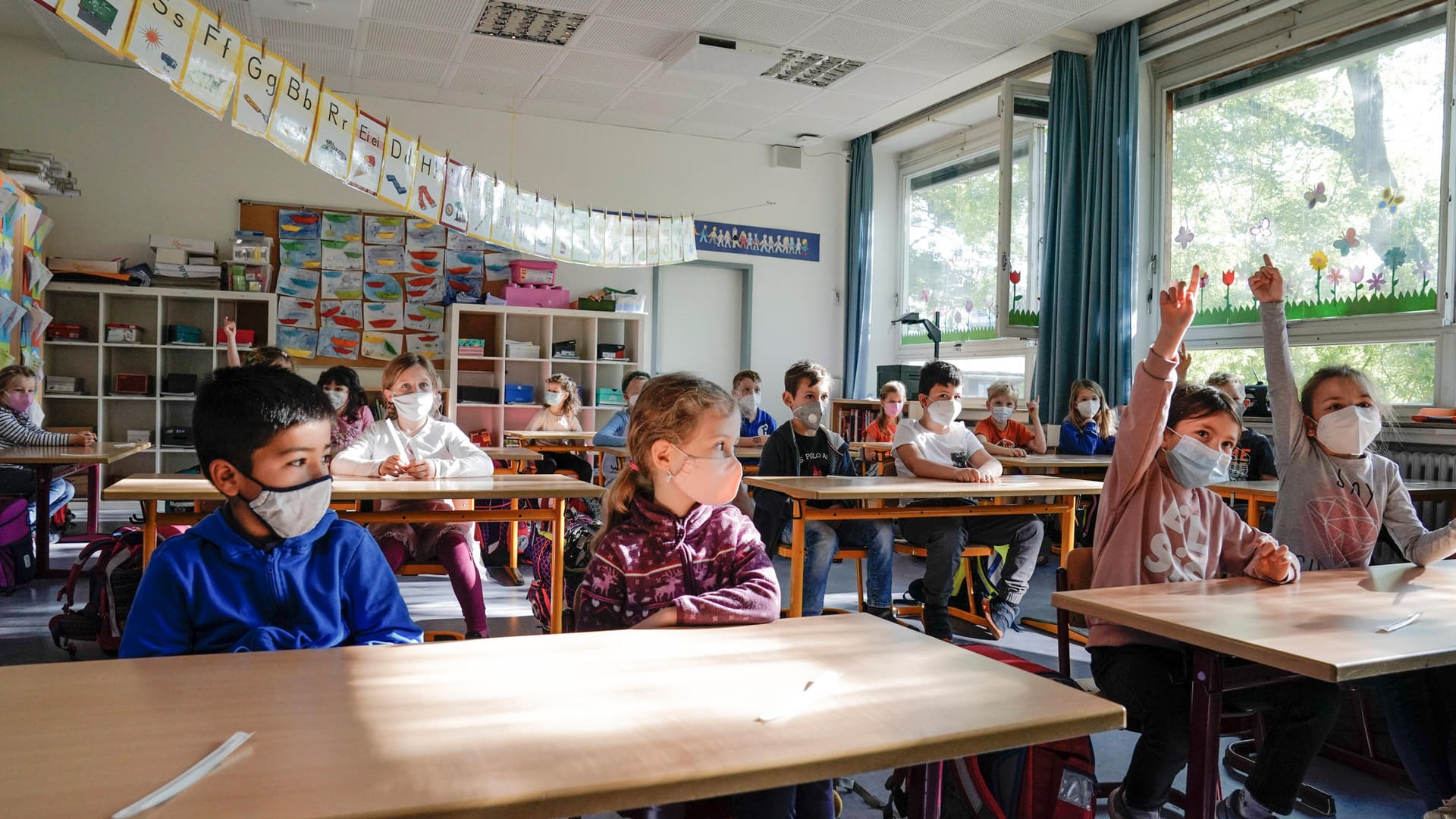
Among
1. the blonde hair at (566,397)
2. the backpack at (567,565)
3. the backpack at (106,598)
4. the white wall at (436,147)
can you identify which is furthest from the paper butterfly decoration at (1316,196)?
Answer: the backpack at (106,598)

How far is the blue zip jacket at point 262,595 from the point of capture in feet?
4.44

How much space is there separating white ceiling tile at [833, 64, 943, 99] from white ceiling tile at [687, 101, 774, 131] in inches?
31.2

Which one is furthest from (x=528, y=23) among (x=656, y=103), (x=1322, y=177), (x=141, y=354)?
(x=1322, y=177)

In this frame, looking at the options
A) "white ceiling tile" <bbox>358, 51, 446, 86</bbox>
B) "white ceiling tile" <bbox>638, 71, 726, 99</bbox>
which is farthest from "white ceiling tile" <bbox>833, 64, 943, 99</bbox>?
"white ceiling tile" <bbox>358, 51, 446, 86</bbox>

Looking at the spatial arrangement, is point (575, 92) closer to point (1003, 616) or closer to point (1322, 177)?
point (1322, 177)

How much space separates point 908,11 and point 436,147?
151 inches

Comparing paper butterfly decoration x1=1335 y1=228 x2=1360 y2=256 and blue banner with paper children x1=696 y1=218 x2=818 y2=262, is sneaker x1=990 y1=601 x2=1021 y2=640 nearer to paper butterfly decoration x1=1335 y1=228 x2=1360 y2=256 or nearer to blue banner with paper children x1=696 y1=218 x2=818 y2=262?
paper butterfly decoration x1=1335 y1=228 x2=1360 y2=256

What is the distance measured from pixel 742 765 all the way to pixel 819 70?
20.9ft

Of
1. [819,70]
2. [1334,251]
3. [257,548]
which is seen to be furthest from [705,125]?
[257,548]

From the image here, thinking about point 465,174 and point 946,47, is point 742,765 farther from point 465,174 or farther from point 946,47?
point 946,47

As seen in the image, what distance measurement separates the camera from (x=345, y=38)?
6.11m

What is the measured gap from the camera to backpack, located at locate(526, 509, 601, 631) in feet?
8.48

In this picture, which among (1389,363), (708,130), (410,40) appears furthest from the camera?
(708,130)

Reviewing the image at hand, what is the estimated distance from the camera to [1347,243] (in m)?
4.88
